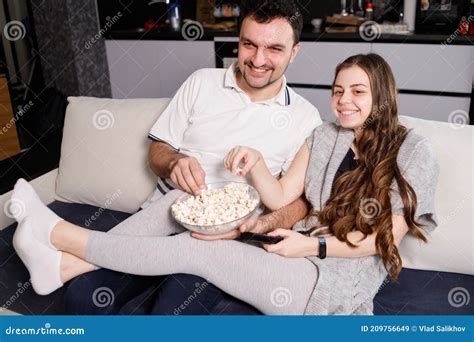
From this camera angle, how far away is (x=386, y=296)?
4.65ft

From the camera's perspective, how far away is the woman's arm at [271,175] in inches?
55.7

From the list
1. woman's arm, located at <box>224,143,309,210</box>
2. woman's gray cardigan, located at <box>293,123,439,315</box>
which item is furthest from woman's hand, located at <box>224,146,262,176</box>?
woman's gray cardigan, located at <box>293,123,439,315</box>

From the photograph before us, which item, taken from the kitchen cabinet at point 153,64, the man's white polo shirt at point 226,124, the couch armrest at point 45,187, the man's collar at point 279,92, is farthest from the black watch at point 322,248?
the kitchen cabinet at point 153,64

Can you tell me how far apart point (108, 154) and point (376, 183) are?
102 cm

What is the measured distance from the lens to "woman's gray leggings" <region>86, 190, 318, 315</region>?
126 centimetres

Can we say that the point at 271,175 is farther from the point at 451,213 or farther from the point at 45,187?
the point at 45,187

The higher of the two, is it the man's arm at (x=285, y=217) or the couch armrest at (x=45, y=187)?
the man's arm at (x=285, y=217)

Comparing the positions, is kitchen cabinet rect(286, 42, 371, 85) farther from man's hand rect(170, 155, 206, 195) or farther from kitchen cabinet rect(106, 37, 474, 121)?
man's hand rect(170, 155, 206, 195)

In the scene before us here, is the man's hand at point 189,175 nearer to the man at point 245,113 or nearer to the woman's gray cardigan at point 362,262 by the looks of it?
the man at point 245,113

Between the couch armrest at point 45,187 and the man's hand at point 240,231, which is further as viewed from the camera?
the couch armrest at point 45,187

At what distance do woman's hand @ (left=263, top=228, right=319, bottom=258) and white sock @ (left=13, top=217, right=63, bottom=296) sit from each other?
575mm

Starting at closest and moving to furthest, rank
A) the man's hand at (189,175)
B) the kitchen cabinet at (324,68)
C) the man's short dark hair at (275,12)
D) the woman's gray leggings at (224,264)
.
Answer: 1. the woman's gray leggings at (224,264)
2. the man's hand at (189,175)
3. the man's short dark hair at (275,12)
4. the kitchen cabinet at (324,68)

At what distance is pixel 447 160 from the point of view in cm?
146

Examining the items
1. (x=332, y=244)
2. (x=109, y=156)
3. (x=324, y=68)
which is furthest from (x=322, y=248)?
(x=324, y=68)
